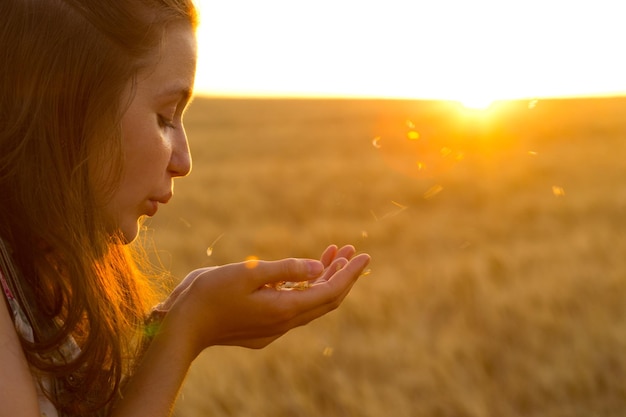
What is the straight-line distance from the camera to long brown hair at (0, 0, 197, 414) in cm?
127

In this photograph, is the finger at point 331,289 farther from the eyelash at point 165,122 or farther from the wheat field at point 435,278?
the wheat field at point 435,278

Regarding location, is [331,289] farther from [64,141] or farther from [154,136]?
[64,141]

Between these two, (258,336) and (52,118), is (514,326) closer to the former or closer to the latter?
(258,336)

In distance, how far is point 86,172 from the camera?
4.30 feet

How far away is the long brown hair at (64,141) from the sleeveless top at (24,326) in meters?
0.02

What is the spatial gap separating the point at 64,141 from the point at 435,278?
3450 millimetres

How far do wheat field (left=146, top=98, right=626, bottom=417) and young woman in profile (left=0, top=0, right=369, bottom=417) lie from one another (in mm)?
659

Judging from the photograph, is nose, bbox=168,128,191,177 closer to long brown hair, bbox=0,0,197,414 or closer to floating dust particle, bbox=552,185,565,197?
long brown hair, bbox=0,0,197,414

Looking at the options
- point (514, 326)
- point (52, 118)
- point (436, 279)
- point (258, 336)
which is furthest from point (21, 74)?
point (436, 279)

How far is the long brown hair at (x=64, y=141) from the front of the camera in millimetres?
1266

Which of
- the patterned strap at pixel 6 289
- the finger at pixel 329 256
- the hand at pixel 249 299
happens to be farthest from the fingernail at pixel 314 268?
the patterned strap at pixel 6 289

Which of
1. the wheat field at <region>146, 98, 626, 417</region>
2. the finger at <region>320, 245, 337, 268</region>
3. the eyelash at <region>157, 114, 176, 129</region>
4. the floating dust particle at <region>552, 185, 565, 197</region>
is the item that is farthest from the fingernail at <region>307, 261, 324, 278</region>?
the floating dust particle at <region>552, 185, 565, 197</region>

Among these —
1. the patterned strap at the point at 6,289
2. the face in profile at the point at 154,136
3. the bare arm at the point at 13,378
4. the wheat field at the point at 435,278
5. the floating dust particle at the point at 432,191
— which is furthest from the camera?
the floating dust particle at the point at 432,191

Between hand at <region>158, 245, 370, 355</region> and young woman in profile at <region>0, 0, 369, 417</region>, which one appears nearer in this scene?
young woman in profile at <region>0, 0, 369, 417</region>
